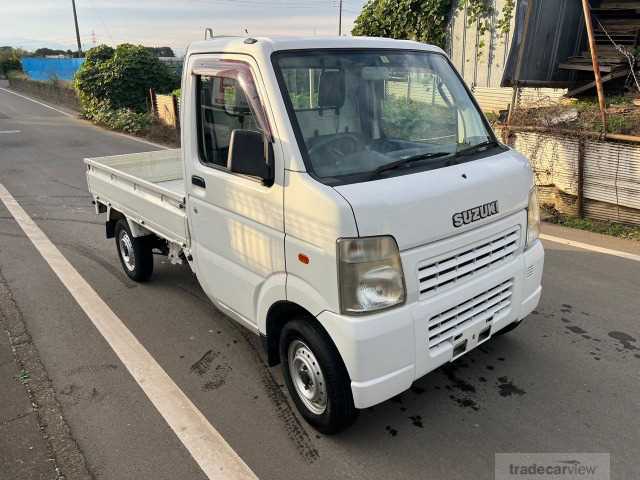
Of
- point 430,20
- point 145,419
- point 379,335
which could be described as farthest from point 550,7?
point 145,419

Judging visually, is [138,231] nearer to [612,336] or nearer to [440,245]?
[440,245]

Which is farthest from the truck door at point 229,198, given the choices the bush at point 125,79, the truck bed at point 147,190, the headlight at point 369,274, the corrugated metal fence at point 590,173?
the bush at point 125,79

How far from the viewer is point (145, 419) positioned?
3.28 meters

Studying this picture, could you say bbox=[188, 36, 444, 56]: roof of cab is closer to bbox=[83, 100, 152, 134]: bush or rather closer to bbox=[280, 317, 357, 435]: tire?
bbox=[280, 317, 357, 435]: tire

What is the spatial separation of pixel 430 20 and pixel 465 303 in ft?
41.9

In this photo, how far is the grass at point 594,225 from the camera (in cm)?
613

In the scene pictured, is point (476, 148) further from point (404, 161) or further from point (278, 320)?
point (278, 320)

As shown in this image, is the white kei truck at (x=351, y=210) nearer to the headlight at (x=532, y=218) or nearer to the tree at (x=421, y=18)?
the headlight at (x=532, y=218)

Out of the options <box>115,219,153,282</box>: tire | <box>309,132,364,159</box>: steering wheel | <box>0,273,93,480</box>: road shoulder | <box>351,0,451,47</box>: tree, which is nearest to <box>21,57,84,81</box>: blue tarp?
<box>351,0,451,47</box>: tree

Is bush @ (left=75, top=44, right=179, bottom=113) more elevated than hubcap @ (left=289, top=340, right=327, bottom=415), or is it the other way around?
bush @ (left=75, top=44, right=179, bottom=113)

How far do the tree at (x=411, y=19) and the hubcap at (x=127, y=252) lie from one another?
1101 cm

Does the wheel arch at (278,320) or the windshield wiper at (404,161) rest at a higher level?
the windshield wiper at (404,161)

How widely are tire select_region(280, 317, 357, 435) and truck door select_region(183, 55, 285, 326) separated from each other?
36 cm

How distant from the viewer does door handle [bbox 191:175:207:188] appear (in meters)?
3.54
